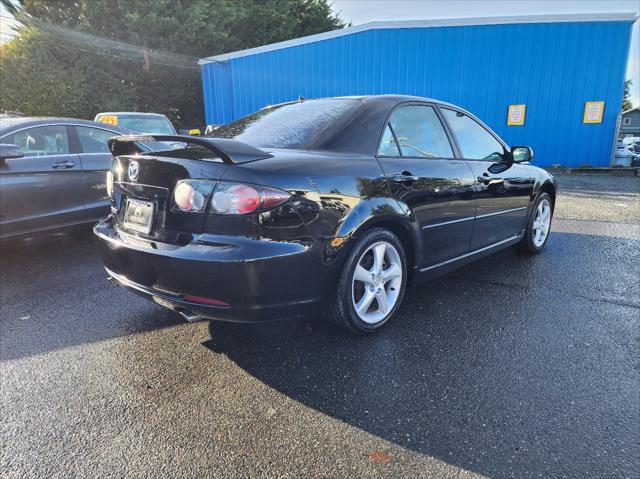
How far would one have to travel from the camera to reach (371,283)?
2.59 m

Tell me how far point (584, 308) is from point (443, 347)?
1.34 meters

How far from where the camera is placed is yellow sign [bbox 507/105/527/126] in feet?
43.3

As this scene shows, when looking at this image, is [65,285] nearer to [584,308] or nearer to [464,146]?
[464,146]

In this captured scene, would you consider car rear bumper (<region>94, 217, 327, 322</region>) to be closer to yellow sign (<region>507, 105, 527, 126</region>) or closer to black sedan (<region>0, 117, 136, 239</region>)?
black sedan (<region>0, 117, 136, 239</region>)

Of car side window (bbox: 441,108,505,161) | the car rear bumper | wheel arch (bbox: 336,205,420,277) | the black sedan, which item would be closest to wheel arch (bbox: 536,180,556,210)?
car side window (bbox: 441,108,505,161)

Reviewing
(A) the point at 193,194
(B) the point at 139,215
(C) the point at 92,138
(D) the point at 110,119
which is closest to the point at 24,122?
(C) the point at 92,138

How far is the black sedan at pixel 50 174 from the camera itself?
13.5 feet

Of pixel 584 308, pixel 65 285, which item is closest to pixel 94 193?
pixel 65 285

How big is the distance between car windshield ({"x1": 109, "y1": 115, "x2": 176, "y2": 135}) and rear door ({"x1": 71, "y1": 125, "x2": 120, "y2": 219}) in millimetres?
5231

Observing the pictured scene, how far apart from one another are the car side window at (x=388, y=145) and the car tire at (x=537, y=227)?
7.20 feet

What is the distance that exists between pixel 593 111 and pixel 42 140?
1421 cm

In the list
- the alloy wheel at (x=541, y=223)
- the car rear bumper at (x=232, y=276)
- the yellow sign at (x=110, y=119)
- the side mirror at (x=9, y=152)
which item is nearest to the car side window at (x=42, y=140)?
the side mirror at (x=9, y=152)

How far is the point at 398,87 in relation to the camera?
1404 cm

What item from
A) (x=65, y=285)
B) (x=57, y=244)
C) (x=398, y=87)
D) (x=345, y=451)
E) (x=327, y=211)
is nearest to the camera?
(x=345, y=451)
